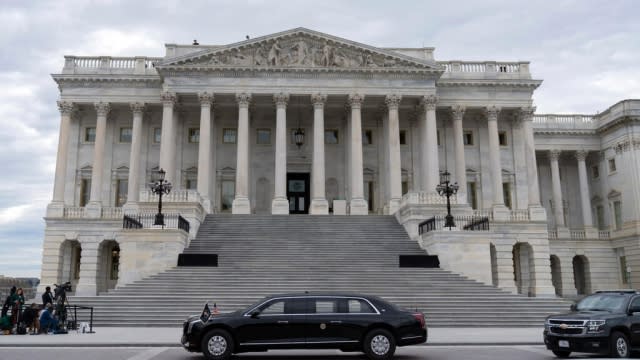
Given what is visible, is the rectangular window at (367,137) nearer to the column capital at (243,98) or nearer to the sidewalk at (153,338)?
the column capital at (243,98)

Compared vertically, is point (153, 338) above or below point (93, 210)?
below

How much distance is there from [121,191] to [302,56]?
19.8 m

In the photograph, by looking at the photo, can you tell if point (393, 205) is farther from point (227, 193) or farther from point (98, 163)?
point (98, 163)

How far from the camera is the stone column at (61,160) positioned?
46.2m

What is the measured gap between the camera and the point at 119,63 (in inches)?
1970

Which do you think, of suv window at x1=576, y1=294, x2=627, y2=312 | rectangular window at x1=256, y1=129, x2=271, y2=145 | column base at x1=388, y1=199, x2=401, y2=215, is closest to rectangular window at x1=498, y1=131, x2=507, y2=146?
column base at x1=388, y1=199, x2=401, y2=215

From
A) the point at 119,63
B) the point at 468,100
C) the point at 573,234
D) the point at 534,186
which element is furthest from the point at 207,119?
the point at 573,234

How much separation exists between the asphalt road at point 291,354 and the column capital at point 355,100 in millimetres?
31535

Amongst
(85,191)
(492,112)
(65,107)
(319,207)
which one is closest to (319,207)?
(319,207)

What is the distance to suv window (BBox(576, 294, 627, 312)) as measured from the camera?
15600mm

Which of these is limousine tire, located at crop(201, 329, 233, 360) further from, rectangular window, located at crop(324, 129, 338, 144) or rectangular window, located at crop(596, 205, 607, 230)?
rectangular window, located at crop(596, 205, 607, 230)

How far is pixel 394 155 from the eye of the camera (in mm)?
46375

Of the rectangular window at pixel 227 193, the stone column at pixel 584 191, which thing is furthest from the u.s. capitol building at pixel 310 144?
the stone column at pixel 584 191

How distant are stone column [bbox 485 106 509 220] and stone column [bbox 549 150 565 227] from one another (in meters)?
11.5
